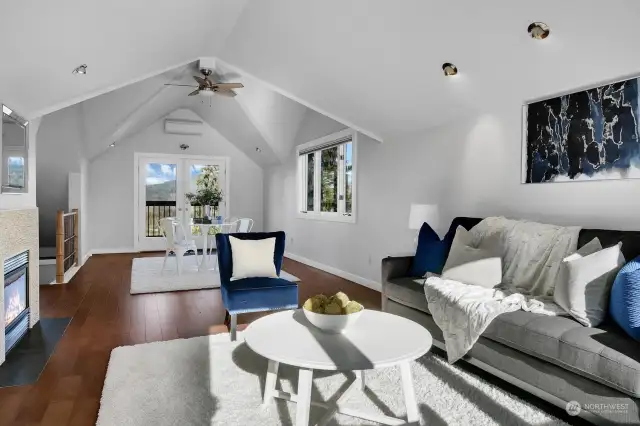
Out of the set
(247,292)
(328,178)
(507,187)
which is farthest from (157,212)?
(507,187)

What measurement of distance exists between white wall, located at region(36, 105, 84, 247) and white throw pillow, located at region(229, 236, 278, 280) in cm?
381

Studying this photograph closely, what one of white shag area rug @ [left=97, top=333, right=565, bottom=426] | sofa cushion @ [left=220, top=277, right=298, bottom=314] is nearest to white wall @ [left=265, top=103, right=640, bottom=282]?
white shag area rug @ [left=97, top=333, right=565, bottom=426]

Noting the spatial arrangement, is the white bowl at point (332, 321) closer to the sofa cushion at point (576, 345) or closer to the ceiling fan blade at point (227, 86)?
the sofa cushion at point (576, 345)

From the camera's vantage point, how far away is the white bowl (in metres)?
2.13

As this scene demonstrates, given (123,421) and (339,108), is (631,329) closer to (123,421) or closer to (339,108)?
(123,421)

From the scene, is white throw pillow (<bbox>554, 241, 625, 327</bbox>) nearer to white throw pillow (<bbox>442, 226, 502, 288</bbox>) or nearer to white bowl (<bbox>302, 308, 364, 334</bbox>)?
white throw pillow (<bbox>442, 226, 502, 288</bbox>)

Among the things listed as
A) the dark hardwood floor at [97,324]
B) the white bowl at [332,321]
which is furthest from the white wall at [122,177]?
the white bowl at [332,321]

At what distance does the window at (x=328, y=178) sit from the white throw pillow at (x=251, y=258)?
7.81ft

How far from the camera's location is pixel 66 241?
6.12 m

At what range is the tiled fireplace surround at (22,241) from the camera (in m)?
2.99

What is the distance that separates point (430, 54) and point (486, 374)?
2.36 meters

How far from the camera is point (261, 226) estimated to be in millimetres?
10133

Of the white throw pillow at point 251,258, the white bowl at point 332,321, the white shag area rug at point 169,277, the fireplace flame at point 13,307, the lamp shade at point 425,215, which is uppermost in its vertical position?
the lamp shade at point 425,215

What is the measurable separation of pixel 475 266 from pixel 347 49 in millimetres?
2126
